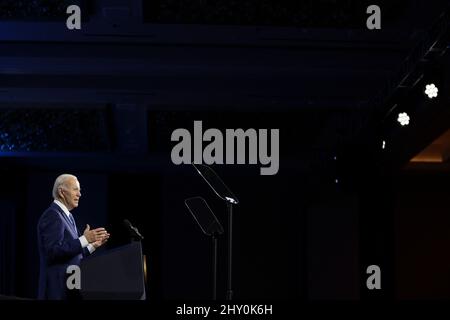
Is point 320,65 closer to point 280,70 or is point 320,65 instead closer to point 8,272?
point 280,70

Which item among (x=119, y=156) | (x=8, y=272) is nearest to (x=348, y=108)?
(x=119, y=156)

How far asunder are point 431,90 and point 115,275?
3.39m

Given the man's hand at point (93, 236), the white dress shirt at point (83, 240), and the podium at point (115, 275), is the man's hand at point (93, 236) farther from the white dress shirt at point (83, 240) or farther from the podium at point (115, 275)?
the podium at point (115, 275)

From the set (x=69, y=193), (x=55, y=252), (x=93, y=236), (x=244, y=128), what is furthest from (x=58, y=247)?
(x=244, y=128)

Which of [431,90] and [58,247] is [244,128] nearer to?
[431,90]

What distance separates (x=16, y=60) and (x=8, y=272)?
4674mm

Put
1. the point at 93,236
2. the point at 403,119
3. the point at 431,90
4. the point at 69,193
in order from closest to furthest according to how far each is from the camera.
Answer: the point at 93,236 → the point at 69,193 → the point at 431,90 → the point at 403,119

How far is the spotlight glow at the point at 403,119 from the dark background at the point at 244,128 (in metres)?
0.05

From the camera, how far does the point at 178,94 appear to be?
698cm

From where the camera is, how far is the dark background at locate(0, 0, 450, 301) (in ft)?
17.9

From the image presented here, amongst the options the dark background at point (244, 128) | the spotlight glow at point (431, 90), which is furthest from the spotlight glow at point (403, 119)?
the spotlight glow at point (431, 90)

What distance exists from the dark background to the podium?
0.72m

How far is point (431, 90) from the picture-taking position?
5520mm

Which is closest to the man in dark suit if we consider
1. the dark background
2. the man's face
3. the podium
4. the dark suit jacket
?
the dark suit jacket
